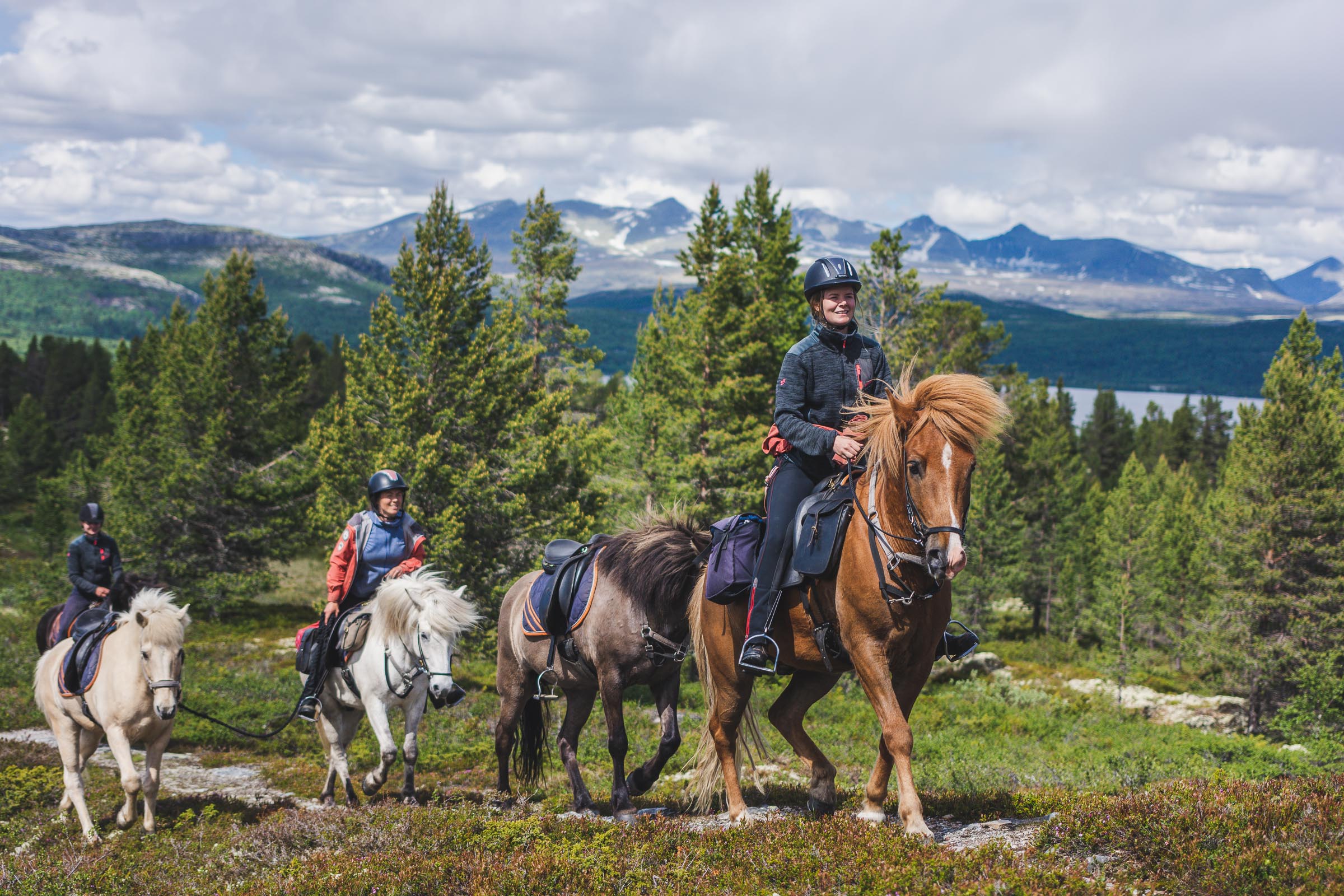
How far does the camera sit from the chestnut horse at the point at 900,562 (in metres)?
5.17

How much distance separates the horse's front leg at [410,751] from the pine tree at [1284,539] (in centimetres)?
3307

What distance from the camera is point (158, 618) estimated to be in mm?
9227

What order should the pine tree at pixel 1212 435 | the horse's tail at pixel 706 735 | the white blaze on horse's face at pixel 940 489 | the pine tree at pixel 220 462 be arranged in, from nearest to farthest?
the white blaze on horse's face at pixel 940 489, the horse's tail at pixel 706 735, the pine tree at pixel 220 462, the pine tree at pixel 1212 435

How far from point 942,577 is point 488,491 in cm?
2177

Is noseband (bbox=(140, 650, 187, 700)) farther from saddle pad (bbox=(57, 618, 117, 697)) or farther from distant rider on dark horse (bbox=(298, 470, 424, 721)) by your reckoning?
distant rider on dark horse (bbox=(298, 470, 424, 721))

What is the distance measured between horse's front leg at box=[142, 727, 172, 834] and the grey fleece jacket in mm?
7712

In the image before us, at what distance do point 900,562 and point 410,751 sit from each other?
582 cm

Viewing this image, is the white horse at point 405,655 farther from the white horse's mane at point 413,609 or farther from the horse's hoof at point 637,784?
the horse's hoof at point 637,784

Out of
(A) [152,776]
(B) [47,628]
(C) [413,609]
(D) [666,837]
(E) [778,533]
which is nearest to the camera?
(D) [666,837]

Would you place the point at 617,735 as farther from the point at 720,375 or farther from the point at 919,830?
the point at 720,375

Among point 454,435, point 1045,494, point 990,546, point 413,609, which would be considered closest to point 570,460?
point 454,435

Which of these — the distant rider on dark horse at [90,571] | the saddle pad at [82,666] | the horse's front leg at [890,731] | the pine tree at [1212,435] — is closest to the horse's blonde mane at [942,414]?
the horse's front leg at [890,731]

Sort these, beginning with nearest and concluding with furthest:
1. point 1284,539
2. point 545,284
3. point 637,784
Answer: point 637,784
point 1284,539
point 545,284

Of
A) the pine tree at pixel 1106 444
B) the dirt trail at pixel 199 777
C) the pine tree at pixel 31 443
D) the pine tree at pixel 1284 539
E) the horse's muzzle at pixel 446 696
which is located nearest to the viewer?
the horse's muzzle at pixel 446 696
